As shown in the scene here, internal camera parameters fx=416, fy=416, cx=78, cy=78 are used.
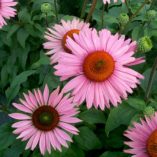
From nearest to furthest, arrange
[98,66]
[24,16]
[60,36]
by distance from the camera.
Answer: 1. [98,66]
2. [60,36]
3. [24,16]

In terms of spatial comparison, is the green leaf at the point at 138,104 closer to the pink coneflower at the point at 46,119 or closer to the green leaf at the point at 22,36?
the pink coneflower at the point at 46,119

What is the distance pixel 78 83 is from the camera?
117 cm

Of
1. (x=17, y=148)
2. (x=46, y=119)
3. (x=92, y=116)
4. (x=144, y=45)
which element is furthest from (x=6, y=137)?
(x=144, y=45)

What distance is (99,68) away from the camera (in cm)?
120

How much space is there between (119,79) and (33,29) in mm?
787

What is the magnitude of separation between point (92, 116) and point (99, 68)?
0.29 meters

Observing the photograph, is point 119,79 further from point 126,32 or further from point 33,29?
point 33,29

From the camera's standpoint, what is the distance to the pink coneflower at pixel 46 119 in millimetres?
1302

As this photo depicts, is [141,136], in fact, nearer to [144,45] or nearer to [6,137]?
[144,45]

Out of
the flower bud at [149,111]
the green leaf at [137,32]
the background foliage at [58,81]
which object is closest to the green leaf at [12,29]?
the background foliage at [58,81]

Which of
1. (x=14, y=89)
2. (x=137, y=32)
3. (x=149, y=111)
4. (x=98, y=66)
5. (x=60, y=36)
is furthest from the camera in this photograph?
(x=137, y=32)

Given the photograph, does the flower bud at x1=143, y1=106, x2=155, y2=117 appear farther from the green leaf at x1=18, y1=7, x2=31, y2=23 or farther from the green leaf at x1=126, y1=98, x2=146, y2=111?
the green leaf at x1=18, y1=7, x2=31, y2=23

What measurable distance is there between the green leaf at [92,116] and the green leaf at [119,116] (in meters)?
0.06

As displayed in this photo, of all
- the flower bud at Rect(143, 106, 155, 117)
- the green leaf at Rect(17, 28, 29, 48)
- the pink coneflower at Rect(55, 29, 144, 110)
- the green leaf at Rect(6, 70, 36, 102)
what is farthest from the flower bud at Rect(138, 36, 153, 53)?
the green leaf at Rect(17, 28, 29, 48)
